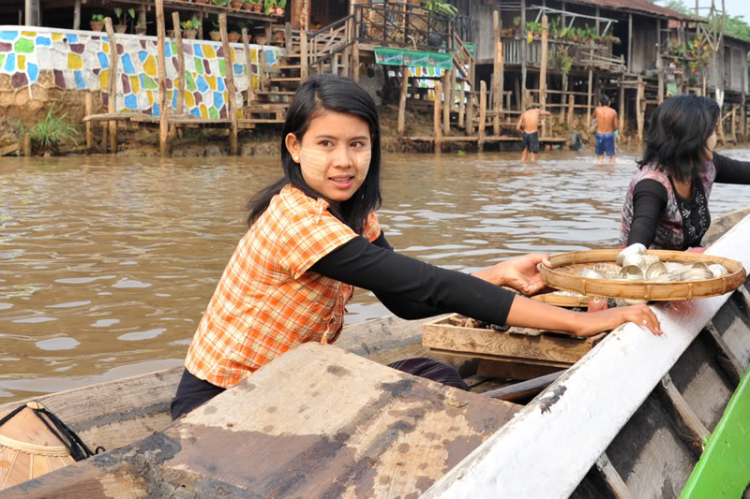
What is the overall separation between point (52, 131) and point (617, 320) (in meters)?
14.9

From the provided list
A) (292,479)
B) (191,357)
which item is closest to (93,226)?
(191,357)

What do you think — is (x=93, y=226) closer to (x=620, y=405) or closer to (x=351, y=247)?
(x=351, y=247)

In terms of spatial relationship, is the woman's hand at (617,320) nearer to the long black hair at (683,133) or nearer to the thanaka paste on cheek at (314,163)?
the thanaka paste on cheek at (314,163)

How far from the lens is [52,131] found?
15.1 m

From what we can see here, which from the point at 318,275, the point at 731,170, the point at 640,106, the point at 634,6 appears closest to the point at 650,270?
the point at 318,275

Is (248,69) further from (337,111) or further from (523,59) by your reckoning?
(337,111)

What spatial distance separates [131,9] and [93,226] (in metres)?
10.3

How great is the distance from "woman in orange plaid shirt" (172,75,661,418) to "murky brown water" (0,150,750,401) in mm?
1770

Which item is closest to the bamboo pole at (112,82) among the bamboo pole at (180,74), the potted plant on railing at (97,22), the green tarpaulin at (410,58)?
the potted plant on railing at (97,22)

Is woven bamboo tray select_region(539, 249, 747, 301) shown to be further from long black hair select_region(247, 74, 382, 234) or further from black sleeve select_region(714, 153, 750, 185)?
black sleeve select_region(714, 153, 750, 185)

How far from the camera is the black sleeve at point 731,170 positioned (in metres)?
4.30

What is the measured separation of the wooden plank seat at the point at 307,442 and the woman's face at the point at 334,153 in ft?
1.82

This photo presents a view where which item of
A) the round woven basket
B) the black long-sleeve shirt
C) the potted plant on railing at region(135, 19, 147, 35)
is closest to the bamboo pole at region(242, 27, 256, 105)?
the potted plant on railing at region(135, 19, 147, 35)

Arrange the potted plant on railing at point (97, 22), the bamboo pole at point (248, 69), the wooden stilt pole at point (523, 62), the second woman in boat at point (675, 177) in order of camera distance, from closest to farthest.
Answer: the second woman in boat at point (675, 177)
the potted plant on railing at point (97, 22)
the bamboo pole at point (248, 69)
the wooden stilt pole at point (523, 62)
